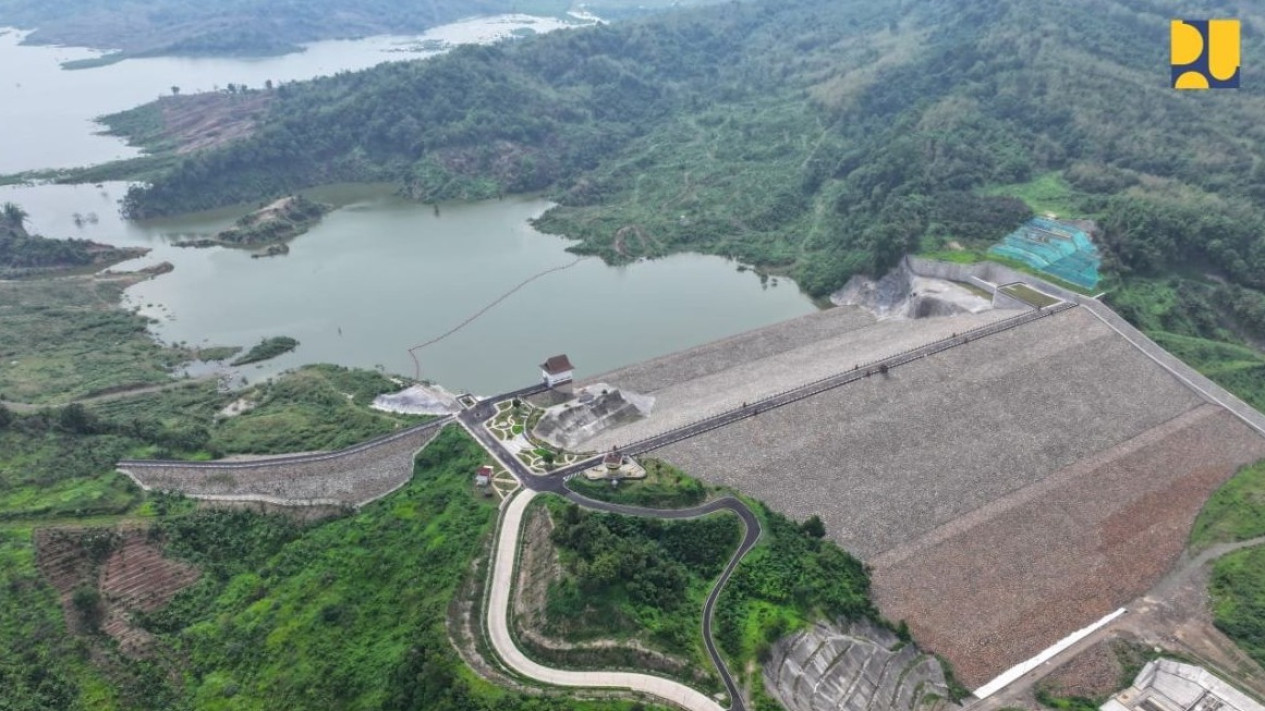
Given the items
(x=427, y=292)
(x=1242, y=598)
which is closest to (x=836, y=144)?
(x=427, y=292)

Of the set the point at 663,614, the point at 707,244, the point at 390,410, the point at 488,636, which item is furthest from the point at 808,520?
the point at 707,244

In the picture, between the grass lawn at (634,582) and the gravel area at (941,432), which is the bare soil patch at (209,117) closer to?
the gravel area at (941,432)

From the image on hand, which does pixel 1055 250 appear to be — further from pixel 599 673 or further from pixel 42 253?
pixel 42 253

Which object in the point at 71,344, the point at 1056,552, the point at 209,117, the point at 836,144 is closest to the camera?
the point at 1056,552

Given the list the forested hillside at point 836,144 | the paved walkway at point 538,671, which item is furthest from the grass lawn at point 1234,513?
the paved walkway at point 538,671

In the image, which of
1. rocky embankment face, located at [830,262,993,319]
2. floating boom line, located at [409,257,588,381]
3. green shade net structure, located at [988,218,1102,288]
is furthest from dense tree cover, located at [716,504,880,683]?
green shade net structure, located at [988,218,1102,288]

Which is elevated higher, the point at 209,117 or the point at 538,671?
the point at 209,117
